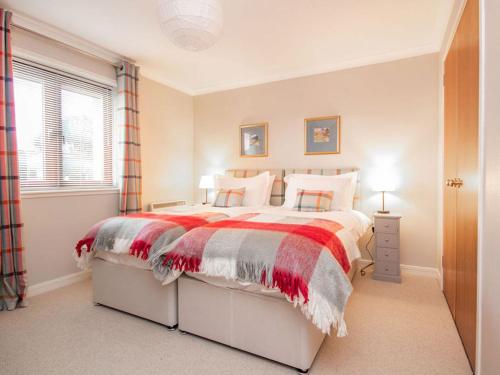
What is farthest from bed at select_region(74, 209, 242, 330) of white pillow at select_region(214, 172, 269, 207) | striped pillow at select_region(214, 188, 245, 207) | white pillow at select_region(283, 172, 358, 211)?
white pillow at select_region(283, 172, 358, 211)

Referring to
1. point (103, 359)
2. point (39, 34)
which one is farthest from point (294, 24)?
point (103, 359)

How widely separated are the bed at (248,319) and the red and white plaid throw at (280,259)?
13 centimetres

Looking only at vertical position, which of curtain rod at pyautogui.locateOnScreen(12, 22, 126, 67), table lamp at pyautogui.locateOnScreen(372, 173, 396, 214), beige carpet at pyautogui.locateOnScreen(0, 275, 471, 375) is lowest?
beige carpet at pyautogui.locateOnScreen(0, 275, 471, 375)

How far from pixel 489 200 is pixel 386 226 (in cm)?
180

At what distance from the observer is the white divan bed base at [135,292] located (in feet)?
6.64

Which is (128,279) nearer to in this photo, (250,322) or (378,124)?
(250,322)

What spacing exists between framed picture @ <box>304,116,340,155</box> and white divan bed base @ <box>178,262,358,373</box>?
2447mm

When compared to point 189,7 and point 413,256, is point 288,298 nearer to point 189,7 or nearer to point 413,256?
point 189,7

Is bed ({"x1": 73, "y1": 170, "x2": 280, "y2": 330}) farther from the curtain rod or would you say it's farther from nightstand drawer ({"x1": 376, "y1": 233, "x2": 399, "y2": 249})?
the curtain rod

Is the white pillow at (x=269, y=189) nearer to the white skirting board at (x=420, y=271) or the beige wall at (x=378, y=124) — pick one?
the beige wall at (x=378, y=124)

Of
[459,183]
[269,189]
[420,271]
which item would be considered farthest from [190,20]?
[420,271]

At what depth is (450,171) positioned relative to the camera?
2318 millimetres

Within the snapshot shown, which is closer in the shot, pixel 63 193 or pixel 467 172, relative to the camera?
pixel 467 172

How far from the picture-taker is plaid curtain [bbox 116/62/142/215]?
338 cm
